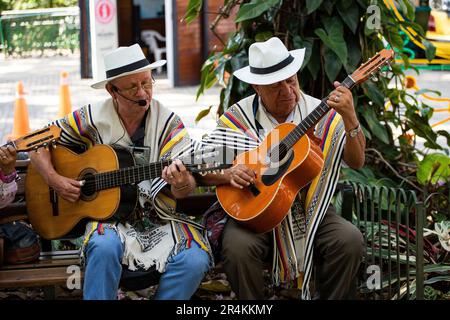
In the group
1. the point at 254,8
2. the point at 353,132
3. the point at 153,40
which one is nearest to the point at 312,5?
the point at 254,8

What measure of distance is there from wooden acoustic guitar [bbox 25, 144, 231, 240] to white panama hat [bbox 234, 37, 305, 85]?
40 centimetres

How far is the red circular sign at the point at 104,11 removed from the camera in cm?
1098

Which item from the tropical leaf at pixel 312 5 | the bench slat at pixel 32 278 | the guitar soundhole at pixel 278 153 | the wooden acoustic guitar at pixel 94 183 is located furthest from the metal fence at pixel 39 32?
the guitar soundhole at pixel 278 153

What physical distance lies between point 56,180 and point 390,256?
1.64 meters

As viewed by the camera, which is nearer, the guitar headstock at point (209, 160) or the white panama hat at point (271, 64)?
the guitar headstock at point (209, 160)

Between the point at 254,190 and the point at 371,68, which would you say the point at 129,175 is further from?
the point at 371,68

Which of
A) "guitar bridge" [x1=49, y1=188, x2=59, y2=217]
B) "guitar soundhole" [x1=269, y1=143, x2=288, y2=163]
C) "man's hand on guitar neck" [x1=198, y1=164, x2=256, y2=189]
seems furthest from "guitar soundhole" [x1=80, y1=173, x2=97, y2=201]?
"guitar soundhole" [x1=269, y1=143, x2=288, y2=163]

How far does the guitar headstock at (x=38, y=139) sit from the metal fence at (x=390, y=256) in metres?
1.50

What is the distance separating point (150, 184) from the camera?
3.94 m

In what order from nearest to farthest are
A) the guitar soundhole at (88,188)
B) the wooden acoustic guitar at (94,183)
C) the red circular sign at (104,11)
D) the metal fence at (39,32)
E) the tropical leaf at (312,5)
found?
the wooden acoustic guitar at (94,183) < the guitar soundhole at (88,188) < the tropical leaf at (312,5) < the red circular sign at (104,11) < the metal fence at (39,32)

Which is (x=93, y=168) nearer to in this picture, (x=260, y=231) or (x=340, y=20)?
(x=260, y=231)

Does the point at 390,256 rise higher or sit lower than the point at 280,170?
lower

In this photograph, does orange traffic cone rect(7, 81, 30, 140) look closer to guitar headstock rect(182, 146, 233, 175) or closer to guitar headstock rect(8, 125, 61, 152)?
guitar headstock rect(8, 125, 61, 152)

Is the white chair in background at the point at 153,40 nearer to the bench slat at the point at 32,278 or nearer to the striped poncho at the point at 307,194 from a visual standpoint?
the striped poncho at the point at 307,194
